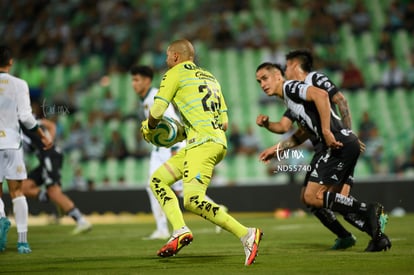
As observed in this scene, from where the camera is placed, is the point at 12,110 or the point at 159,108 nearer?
the point at 159,108

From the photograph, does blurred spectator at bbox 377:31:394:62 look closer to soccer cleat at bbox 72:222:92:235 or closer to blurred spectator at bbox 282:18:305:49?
blurred spectator at bbox 282:18:305:49

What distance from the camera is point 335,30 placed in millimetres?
25281

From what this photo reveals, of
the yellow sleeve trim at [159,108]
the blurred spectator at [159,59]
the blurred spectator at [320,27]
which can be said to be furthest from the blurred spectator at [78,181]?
the yellow sleeve trim at [159,108]

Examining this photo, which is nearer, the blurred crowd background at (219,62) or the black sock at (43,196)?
the black sock at (43,196)

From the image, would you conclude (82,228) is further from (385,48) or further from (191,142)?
(385,48)

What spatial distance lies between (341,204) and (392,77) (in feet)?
48.0

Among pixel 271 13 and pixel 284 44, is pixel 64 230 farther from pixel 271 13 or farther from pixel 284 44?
pixel 271 13

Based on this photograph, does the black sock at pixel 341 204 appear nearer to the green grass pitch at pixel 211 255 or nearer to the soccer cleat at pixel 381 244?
the soccer cleat at pixel 381 244

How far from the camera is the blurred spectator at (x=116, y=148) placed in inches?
885

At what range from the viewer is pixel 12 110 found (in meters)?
10.6

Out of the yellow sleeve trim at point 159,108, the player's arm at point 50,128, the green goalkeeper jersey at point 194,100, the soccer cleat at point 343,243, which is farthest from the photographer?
the player's arm at point 50,128

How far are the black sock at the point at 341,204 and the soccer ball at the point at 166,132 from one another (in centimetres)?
189

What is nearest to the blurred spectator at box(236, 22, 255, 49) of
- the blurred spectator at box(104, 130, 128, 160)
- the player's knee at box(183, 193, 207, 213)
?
the blurred spectator at box(104, 130, 128, 160)

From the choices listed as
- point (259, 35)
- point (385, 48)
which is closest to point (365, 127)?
point (385, 48)
